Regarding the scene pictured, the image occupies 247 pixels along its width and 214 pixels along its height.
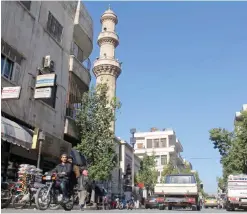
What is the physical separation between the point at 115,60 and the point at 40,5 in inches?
1151

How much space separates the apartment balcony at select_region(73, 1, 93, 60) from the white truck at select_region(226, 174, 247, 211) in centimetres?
1300

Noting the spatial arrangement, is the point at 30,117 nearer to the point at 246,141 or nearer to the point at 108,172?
the point at 108,172

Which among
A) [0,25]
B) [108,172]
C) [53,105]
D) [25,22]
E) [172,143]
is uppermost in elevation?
[172,143]

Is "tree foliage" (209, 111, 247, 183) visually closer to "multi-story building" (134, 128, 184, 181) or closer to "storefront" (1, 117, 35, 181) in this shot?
"storefront" (1, 117, 35, 181)

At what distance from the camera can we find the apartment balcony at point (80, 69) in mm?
21172

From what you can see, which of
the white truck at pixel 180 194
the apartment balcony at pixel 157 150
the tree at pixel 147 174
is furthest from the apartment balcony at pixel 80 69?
the apartment balcony at pixel 157 150

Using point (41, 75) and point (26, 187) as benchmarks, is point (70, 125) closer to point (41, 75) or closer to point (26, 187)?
point (41, 75)

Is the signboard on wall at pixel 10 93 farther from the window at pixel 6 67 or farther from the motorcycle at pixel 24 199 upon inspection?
the motorcycle at pixel 24 199

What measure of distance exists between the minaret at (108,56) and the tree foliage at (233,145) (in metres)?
16.1

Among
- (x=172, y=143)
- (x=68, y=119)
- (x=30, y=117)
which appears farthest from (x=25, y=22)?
(x=172, y=143)

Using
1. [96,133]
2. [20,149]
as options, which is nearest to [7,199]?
[20,149]

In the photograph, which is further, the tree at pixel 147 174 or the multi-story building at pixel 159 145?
the multi-story building at pixel 159 145

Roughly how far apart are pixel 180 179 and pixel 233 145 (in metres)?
14.7

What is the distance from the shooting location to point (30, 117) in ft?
54.2
